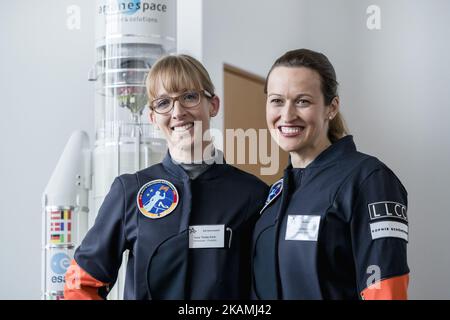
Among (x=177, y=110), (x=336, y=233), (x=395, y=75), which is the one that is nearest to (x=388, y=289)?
(x=336, y=233)

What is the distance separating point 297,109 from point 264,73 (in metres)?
2.81

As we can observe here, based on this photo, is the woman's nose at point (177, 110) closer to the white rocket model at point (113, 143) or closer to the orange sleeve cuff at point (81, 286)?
the orange sleeve cuff at point (81, 286)

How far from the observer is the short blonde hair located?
1.71 meters

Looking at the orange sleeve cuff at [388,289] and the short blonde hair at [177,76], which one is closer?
the orange sleeve cuff at [388,289]

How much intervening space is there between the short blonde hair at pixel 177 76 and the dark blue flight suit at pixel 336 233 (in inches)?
13.0

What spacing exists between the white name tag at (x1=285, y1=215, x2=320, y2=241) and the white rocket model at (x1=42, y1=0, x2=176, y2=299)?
1289 mm

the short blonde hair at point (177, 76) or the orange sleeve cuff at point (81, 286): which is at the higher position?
the short blonde hair at point (177, 76)

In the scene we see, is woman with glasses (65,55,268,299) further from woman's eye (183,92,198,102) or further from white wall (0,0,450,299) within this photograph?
white wall (0,0,450,299)

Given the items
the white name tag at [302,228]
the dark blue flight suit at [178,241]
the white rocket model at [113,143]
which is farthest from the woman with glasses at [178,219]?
the white rocket model at [113,143]

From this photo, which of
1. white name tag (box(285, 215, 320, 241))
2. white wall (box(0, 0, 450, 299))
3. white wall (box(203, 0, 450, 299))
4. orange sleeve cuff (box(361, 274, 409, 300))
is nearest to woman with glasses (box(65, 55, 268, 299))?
white name tag (box(285, 215, 320, 241))

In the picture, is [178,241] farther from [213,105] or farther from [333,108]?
[333,108]

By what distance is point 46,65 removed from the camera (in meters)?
3.79

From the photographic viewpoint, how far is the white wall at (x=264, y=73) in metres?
3.73

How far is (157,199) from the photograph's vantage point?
172 cm
